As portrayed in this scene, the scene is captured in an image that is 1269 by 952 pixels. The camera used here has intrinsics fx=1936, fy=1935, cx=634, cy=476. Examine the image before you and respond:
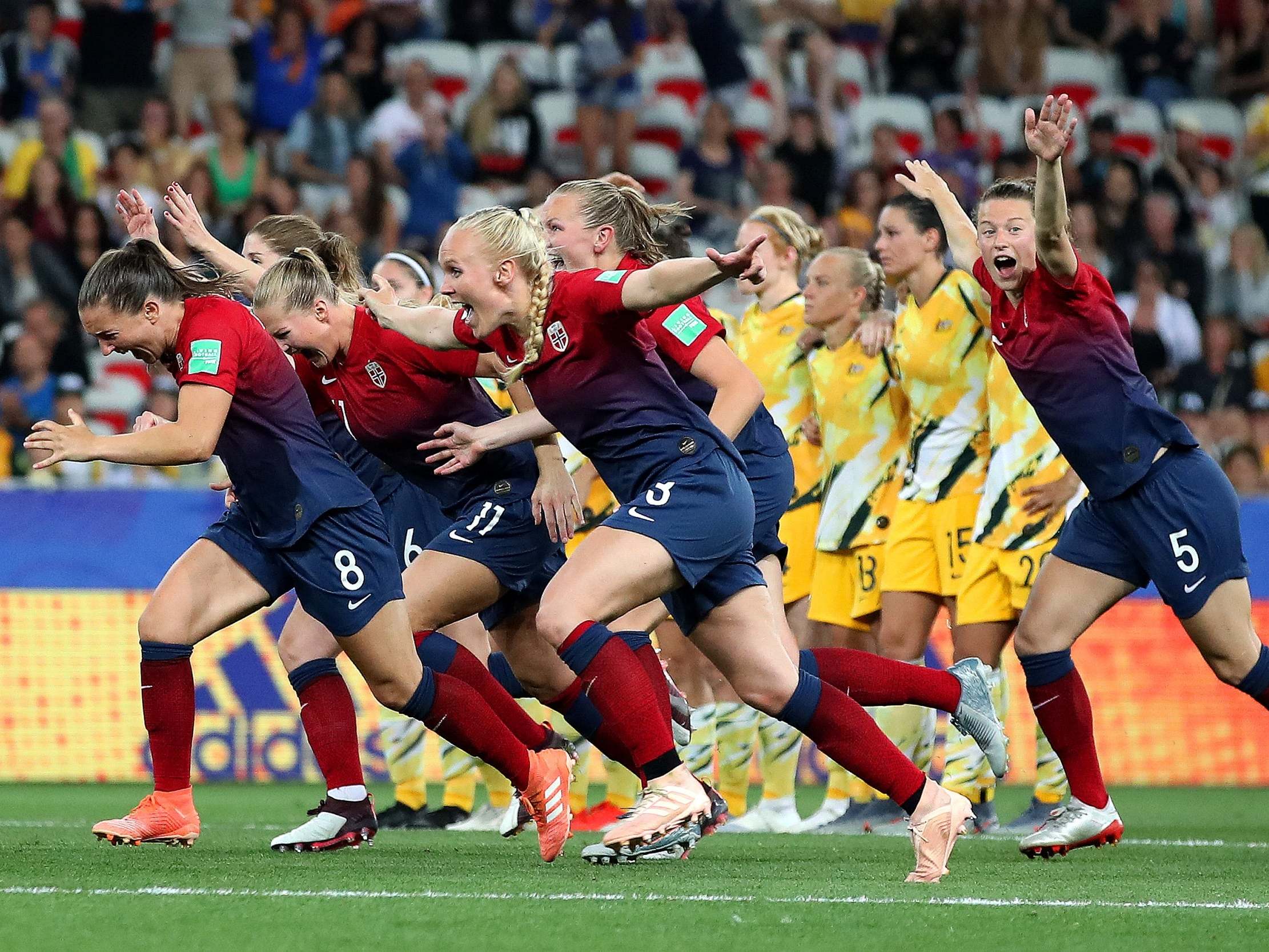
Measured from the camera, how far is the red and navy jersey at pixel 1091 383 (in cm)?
635

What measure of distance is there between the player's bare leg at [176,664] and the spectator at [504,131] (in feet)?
32.3

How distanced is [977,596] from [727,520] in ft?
8.58

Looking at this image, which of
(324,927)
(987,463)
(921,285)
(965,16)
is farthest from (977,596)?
(965,16)

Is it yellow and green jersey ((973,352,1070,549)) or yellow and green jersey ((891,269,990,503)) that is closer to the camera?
yellow and green jersey ((973,352,1070,549))

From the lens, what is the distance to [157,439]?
580 cm

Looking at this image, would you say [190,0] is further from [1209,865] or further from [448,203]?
[1209,865]

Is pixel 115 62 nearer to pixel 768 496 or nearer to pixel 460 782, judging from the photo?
pixel 460 782

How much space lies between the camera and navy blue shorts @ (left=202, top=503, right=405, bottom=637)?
20.1 feet

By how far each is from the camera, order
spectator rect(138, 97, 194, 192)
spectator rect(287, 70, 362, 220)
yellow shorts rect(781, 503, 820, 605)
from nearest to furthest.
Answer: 1. yellow shorts rect(781, 503, 820, 605)
2. spectator rect(138, 97, 194, 192)
3. spectator rect(287, 70, 362, 220)

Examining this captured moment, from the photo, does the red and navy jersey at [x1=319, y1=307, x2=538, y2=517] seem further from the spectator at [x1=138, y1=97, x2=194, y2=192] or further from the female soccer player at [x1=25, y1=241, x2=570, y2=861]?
the spectator at [x1=138, y1=97, x2=194, y2=192]

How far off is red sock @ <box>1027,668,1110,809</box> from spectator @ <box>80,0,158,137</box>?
1110cm

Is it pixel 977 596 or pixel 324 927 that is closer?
pixel 324 927

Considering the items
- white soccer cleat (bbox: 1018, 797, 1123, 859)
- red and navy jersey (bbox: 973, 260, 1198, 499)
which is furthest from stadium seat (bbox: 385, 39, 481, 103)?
white soccer cleat (bbox: 1018, 797, 1123, 859)

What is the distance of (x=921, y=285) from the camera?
8.30 m
